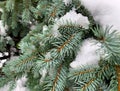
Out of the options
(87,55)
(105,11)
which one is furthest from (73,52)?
(105,11)

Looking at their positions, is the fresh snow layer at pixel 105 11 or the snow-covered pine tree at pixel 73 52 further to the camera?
the fresh snow layer at pixel 105 11

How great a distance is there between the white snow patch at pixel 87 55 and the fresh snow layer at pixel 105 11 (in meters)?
0.11

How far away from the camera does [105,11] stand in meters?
1.12

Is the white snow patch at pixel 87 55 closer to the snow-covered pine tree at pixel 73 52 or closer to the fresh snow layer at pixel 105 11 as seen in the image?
the snow-covered pine tree at pixel 73 52

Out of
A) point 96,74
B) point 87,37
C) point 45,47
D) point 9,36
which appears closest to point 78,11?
point 87,37

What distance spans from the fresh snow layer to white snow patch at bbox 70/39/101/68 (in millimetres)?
109

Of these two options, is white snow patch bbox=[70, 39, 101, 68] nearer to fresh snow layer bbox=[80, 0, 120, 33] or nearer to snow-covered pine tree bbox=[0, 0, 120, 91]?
snow-covered pine tree bbox=[0, 0, 120, 91]

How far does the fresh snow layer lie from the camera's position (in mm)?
1086

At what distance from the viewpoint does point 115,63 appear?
95 cm

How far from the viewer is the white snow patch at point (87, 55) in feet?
3.50

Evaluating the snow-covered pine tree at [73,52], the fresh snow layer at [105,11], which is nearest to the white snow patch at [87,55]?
the snow-covered pine tree at [73,52]

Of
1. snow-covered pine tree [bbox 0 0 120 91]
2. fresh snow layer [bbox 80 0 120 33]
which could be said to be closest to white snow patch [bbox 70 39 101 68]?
snow-covered pine tree [bbox 0 0 120 91]

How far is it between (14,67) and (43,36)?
8.8 inches

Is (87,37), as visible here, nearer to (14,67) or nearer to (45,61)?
(45,61)
